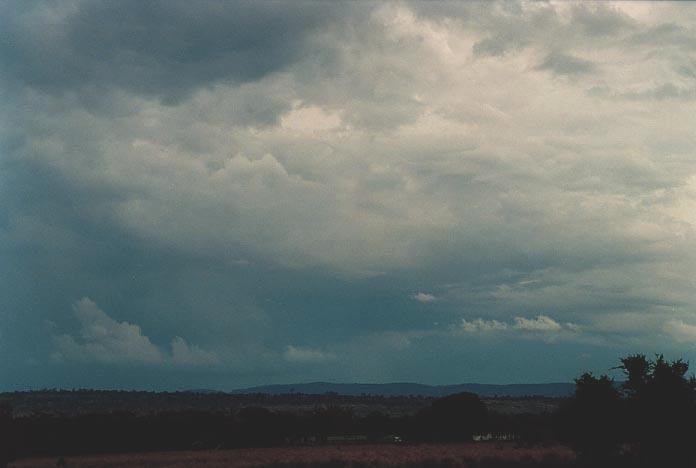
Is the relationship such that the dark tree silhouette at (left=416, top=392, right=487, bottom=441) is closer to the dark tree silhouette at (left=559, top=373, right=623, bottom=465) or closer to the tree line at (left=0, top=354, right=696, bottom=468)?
the tree line at (left=0, top=354, right=696, bottom=468)

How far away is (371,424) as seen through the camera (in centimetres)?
11019

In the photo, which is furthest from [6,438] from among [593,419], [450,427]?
[450,427]

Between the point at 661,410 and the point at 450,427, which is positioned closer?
the point at 661,410

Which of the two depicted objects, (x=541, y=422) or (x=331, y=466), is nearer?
(x=331, y=466)

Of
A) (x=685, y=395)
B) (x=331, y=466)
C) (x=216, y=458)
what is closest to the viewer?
(x=685, y=395)

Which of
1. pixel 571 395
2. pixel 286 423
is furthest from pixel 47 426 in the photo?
pixel 571 395

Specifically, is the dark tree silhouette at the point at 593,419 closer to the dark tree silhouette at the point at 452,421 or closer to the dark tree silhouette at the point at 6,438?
the dark tree silhouette at the point at 6,438

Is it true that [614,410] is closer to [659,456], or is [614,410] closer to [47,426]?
[659,456]

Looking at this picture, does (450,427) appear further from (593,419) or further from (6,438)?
(6,438)

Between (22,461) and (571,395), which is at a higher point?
(571,395)

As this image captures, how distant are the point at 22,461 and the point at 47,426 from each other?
15.6 meters

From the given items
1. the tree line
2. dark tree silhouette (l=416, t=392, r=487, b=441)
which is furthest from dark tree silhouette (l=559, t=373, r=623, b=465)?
dark tree silhouette (l=416, t=392, r=487, b=441)

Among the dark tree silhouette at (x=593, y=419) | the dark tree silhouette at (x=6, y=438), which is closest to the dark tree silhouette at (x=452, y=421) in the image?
the dark tree silhouette at (x=593, y=419)

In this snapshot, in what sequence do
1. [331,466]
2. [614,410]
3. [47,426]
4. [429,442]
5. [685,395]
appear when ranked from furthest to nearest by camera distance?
[429,442] < [47,426] < [331,466] < [614,410] < [685,395]
